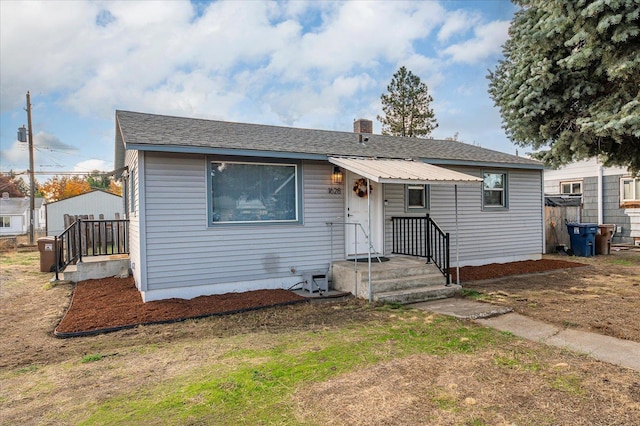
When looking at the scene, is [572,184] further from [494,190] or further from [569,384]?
[569,384]

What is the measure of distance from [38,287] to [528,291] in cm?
1057

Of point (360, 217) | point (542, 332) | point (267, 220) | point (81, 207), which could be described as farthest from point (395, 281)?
point (81, 207)

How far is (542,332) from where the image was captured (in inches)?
194

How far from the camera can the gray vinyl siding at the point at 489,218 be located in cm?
956

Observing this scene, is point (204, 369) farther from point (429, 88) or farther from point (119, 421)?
point (429, 88)

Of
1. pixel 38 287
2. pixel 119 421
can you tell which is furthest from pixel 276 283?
pixel 38 287

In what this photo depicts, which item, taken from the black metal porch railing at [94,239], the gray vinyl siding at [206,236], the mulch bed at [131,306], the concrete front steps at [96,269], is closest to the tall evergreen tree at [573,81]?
the gray vinyl siding at [206,236]

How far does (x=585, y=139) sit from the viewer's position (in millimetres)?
5410

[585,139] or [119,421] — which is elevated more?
[585,139]

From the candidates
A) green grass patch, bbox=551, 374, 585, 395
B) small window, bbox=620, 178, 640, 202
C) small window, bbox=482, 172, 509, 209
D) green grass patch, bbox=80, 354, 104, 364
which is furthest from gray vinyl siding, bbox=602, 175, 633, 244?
green grass patch, bbox=80, 354, 104, 364

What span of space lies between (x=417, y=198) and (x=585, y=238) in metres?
7.21

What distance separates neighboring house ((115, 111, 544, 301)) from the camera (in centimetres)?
651

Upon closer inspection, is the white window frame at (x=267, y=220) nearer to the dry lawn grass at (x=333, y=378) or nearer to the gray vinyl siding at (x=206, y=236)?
the gray vinyl siding at (x=206, y=236)

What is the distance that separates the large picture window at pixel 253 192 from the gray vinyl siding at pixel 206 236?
0.18m
